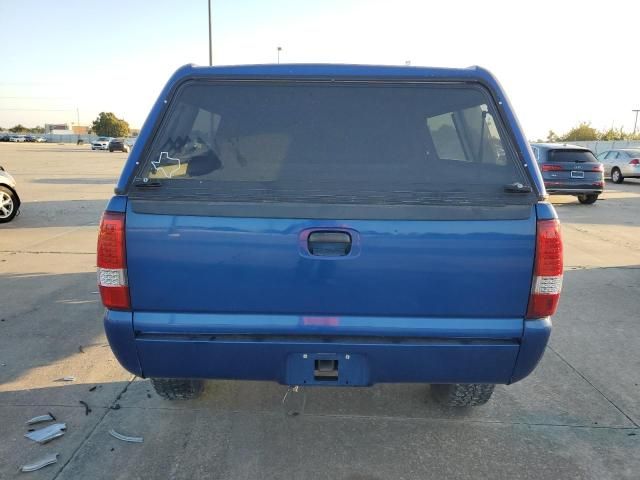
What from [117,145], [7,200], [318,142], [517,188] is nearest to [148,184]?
[318,142]

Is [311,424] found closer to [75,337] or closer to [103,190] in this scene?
[75,337]

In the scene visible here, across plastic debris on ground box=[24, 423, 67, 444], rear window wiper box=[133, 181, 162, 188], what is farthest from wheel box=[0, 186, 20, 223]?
rear window wiper box=[133, 181, 162, 188]

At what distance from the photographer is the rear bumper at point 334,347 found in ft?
7.24

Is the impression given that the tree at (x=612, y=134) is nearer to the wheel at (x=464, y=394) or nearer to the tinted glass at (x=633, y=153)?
the tinted glass at (x=633, y=153)

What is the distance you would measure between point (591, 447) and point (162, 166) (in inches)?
110

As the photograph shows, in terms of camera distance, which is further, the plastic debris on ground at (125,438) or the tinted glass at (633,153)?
the tinted glass at (633,153)

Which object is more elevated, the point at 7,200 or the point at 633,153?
the point at 633,153

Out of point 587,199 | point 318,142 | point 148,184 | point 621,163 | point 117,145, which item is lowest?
point 117,145

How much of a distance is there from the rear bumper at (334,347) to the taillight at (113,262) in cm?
9

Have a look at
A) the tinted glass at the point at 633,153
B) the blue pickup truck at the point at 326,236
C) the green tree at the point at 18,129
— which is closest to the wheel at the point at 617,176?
the tinted glass at the point at 633,153

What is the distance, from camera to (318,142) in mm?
2285

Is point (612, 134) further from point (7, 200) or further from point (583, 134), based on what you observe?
point (7, 200)

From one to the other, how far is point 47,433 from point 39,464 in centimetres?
30

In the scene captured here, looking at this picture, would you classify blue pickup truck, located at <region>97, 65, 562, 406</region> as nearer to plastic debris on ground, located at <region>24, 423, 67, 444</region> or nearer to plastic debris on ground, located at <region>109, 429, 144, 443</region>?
plastic debris on ground, located at <region>109, 429, 144, 443</region>
